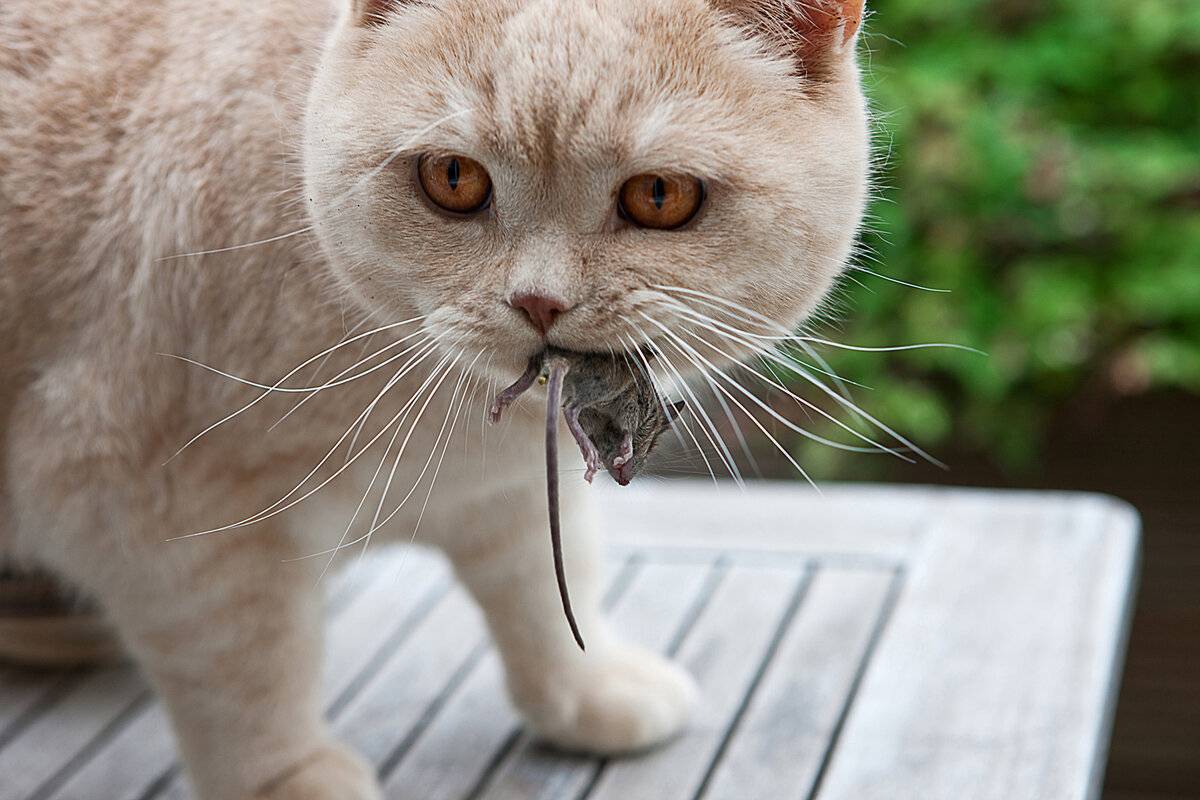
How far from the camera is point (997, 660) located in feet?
4.56

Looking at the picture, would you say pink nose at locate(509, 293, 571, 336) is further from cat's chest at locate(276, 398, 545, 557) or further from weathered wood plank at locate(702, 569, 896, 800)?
weathered wood plank at locate(702, 569, 896, 800)

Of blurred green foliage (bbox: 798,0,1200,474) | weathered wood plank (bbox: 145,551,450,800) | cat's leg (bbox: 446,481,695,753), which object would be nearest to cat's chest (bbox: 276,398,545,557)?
cat's leg (bbox: 446,481,695,753)

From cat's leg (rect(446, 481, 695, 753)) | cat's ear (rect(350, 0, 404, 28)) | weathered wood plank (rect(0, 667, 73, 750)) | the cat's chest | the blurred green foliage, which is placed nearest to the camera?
cat's ear (rect(350, 0, 404, 28))

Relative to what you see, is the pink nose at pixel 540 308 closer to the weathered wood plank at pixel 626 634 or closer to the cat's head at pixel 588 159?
the cat's head at pixel 588 159

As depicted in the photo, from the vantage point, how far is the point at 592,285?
847mm

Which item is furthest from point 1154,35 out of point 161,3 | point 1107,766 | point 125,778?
point 125,778

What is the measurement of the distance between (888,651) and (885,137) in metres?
0.61

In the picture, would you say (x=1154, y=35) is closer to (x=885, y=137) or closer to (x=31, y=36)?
(x=885, y=137)

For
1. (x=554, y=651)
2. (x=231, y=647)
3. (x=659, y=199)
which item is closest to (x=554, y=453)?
(x=659, y=199)

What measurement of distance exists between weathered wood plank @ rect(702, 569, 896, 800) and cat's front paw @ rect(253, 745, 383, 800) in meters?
0.30

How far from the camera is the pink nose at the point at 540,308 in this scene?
84 centimetres

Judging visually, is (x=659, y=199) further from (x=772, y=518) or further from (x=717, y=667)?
(x=772, y=518)

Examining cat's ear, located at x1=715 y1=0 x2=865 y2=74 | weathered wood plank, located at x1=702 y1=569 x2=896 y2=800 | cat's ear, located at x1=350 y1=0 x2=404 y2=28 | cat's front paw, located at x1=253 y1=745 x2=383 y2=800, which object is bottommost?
weathered wood plank, located at x1=702 y1=569 x2=896 y2=800

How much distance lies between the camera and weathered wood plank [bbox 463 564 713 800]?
1269 mm
